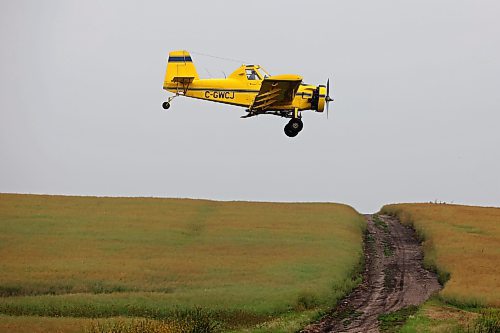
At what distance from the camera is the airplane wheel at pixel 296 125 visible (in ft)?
163

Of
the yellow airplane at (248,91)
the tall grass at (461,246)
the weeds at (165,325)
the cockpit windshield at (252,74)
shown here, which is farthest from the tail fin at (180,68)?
the tall grass at (461,246)

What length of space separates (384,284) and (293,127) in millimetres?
11719

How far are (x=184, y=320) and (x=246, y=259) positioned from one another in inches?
595

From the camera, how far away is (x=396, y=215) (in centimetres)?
8125

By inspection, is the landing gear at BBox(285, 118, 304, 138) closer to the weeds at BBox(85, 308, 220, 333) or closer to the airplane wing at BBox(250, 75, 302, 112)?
the airplane wing at BBox(250, 75, 302, 112)

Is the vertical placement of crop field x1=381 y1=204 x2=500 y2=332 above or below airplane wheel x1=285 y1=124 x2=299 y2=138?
below

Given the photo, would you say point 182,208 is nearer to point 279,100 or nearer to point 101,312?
point 279,100

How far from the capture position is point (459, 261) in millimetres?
54688

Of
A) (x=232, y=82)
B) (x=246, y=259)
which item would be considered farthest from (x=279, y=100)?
(x=246, y=259)

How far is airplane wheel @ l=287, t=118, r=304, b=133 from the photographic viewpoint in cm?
4959

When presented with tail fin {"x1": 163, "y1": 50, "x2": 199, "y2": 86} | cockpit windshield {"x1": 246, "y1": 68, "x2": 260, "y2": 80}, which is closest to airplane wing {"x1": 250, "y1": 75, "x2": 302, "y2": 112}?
cockpit windshield {"x1": 246, "y1": 68, "x2": 260, "y2": 80}

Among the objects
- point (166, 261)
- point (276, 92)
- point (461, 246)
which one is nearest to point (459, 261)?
point (461, 246)

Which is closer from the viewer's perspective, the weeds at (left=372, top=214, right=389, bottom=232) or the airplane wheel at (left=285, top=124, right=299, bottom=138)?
the airplane wheel at (left=285, top=124, right=299, bottom=138)

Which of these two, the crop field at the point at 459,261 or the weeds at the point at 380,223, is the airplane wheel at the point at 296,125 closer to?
the crop field at the point at 459,261
